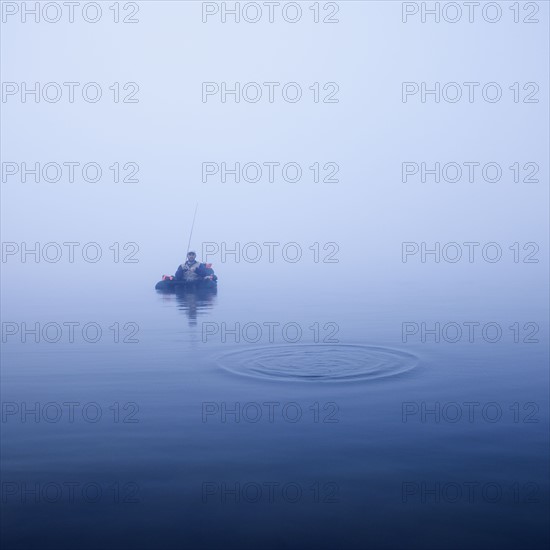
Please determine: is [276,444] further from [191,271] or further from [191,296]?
[191,271]

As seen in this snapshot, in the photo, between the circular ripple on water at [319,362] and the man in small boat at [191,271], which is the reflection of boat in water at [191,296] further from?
the circular ripple on water at [319,362]

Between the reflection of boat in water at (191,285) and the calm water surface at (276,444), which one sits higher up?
the reflection of boat in water at (191,285)

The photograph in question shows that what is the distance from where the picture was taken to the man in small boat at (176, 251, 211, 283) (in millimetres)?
31984

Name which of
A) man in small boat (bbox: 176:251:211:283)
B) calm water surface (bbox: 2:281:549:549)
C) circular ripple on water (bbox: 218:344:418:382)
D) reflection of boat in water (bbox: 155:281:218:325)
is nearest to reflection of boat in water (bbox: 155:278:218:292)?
reflection of boat in water (bbox: 155:281:218:325)

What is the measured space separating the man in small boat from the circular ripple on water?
14.9 metres

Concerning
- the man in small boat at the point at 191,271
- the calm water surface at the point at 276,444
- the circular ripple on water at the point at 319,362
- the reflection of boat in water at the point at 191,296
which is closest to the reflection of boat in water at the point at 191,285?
the reflection of boat in water at the point at 191,296

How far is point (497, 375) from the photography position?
46.1ft

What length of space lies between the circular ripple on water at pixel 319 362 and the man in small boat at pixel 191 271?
14.9 m

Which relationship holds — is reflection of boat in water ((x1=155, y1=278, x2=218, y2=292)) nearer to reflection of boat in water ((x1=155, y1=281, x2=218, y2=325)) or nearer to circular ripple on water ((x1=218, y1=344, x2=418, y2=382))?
reflection of boat in water ((x1=155, y1=281, x2=218, y2=325))

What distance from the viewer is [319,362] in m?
15.6

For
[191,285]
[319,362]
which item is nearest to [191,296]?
[191,285]

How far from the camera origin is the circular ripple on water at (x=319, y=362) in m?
14.2

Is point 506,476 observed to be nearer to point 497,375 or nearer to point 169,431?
point 169,431

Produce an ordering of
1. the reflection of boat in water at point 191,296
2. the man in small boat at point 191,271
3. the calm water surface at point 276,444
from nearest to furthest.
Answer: the calm water surface at point 276,444, the reflection of boat in water at point 191,296, the man in small boat at point 191,271
